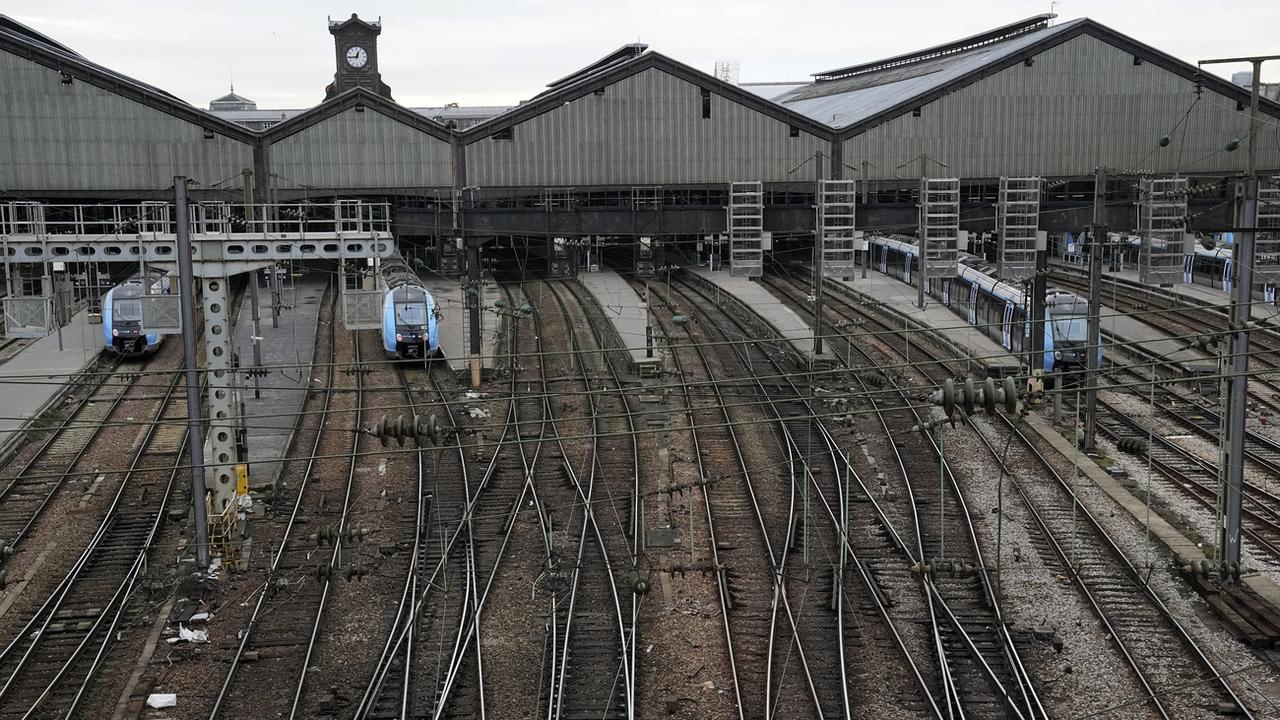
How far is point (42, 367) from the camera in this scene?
3025cm

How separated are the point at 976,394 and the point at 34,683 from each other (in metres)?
10.5

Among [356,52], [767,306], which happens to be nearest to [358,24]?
[356,52]

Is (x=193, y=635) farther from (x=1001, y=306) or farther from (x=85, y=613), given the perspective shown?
(x=1001, y=306)

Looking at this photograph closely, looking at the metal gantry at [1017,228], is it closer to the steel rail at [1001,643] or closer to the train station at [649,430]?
the train station at [649,430]

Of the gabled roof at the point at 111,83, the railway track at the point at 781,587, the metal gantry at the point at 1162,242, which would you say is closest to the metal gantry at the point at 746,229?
the railway track at the point at 781,587

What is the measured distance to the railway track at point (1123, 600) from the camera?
520 inches

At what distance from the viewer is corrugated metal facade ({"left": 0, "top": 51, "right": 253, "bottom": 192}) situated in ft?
131

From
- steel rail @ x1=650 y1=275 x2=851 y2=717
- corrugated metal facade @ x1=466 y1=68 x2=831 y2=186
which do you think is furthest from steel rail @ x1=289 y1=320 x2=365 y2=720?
→ corrugated metal facade @ x1=466 y1=68 x2=831 y2=186

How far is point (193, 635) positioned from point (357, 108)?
1162 inches

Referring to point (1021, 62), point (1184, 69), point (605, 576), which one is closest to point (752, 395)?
point (605, 576)

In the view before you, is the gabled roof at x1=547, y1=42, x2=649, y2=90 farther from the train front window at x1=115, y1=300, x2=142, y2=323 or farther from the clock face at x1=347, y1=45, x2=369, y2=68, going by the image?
the train front window at x1=115, y1=300, x2=142, y2=323

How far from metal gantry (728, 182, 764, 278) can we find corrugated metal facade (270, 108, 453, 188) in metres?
19.0

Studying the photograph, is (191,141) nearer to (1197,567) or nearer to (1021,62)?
(1021,62)

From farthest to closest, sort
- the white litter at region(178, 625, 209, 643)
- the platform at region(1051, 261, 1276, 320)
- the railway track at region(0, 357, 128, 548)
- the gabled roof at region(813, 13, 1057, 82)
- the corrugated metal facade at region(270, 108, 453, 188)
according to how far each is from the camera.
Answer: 1. the gabled roof at region(813, 13, 1057, 82)
2. the corrugated metal facade at region(270, 108, 453, 188)
3. the platform at region(1051, 261, 1276, 320)
4. the railway track at region(0, 357, 128, 548)
5. the white litter at region(178, 625, 209, 643)
